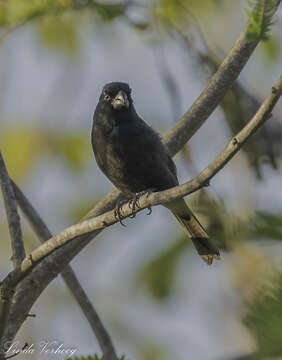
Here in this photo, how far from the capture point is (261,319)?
0.72 meters

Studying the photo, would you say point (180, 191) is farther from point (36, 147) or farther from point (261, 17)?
point (36, 147)

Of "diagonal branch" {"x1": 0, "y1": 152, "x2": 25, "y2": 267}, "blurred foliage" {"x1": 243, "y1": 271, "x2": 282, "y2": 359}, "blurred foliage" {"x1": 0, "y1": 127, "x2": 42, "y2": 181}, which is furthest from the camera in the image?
"blurred foliage" {"x1": 0, "y1": 127, "x2": 42, "y2": 181}

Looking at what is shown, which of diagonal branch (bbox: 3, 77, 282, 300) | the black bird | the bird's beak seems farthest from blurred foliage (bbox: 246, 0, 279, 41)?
the bird's beak

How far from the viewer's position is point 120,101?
3717mm

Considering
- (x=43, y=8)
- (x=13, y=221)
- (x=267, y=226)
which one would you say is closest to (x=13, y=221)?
(x=13, y=221)

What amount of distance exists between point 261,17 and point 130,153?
243cm

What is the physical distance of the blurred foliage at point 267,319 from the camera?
0.70m

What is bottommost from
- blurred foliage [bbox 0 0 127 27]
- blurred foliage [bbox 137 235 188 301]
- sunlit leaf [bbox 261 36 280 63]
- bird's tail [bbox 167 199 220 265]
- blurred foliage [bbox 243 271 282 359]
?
blurred foliage [bbox 137 235 188 301]

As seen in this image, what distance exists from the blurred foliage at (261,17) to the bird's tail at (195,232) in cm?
170

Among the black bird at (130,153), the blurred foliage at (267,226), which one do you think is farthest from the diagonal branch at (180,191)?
the black bird at (130,153)

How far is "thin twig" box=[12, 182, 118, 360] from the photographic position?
304 centimetres

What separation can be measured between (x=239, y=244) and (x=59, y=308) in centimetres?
522

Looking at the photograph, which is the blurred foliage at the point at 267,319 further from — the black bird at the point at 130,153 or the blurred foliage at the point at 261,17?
the black bird at the point at 130,153

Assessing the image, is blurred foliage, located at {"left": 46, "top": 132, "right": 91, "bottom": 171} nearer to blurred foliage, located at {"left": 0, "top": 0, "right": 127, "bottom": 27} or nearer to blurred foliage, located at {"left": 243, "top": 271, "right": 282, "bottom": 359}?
blurred foliage, located at {"left": 0, "top": 0, "right": 127, "bottom": 27}
